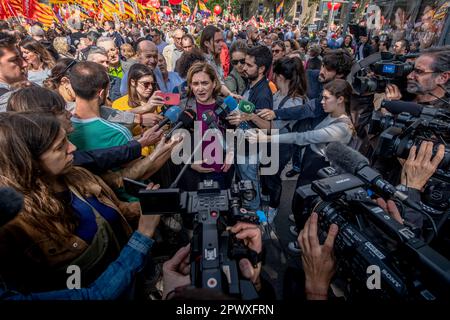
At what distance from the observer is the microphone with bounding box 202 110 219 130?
232 cm

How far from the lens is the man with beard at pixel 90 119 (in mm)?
1930

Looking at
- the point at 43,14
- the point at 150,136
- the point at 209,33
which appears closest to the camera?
the point at 150,136

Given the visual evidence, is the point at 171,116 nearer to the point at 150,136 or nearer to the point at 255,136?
the point at 150,136

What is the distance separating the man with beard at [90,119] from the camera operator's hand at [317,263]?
1568 millimetres

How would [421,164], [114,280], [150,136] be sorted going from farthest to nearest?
[150,136] < [421,164] < [114,280]

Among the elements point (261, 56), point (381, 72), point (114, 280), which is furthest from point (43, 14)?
point (114, 280)

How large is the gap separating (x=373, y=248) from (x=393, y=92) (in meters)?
2.16

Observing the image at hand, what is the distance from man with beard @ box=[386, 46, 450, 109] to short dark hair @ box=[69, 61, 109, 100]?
2.71m

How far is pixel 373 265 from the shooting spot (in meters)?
0.86

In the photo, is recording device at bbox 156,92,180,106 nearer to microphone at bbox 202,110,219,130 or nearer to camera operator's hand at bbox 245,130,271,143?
microphone at bbox 202,110,219,130

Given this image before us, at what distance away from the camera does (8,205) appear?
0.66 meters

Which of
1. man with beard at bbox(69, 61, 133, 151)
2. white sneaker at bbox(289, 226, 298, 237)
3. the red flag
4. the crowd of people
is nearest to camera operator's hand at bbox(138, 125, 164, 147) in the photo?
the crowd of people
